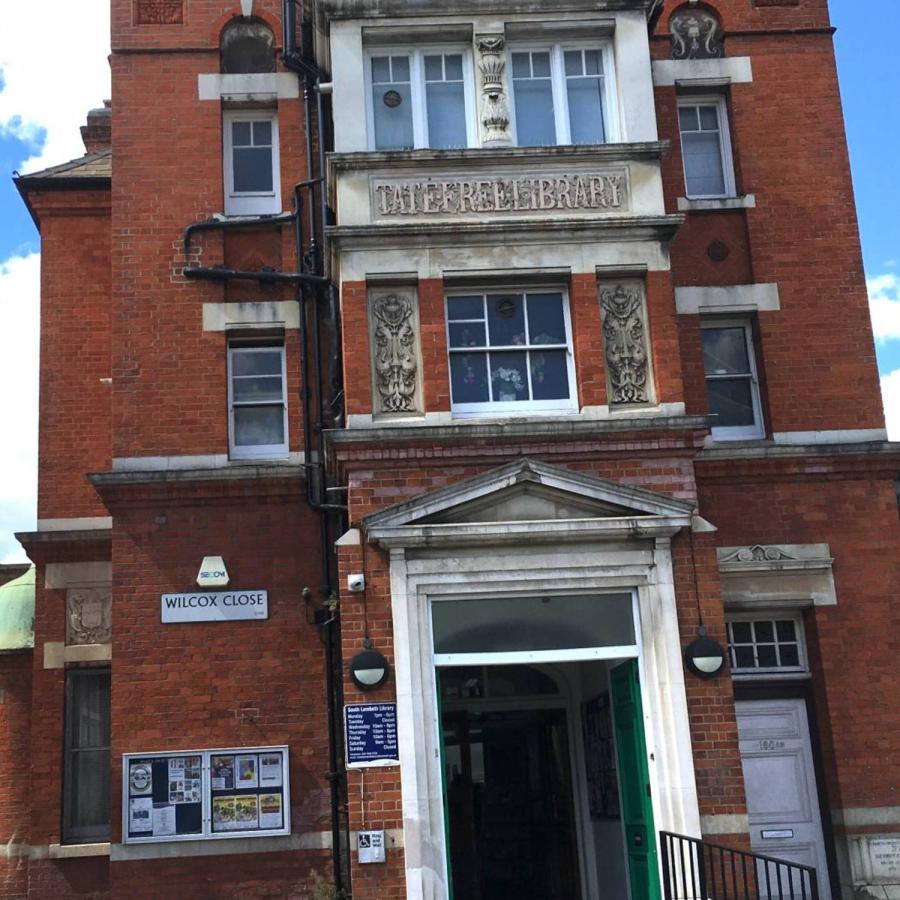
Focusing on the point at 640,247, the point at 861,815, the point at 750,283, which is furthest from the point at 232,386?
the point at 861,815

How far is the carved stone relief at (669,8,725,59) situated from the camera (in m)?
16.7

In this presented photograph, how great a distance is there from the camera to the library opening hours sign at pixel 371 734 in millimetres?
12133

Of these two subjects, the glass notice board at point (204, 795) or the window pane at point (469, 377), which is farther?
the glass notice board at point (204, 795)

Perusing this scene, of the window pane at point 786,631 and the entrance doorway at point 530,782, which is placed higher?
the window pane at point 786,631

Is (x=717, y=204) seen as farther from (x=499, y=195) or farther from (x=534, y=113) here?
(x=499, y=195)

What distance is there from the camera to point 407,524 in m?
12.5

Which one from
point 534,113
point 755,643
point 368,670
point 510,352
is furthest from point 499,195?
point 755,643

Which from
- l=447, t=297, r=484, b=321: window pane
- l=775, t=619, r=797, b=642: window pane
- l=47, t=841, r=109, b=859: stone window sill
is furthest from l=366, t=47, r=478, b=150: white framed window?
l=47, t=841, r=109, b=859: stone window sill

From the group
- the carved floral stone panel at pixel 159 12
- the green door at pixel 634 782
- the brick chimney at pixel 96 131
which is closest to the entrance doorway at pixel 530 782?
the green door at pixel 634 782

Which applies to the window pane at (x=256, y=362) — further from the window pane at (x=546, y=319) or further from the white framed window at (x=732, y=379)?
the white framed window at (x=732, y=379)

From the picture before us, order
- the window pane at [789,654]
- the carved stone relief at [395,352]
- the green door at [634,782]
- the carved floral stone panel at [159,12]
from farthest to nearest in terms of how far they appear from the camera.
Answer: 1. the carved floral stone panel at [159,12]
2. the window pane at [789,654]
3. the carved stone relief at [395,352]
4. the green door at [634,782]

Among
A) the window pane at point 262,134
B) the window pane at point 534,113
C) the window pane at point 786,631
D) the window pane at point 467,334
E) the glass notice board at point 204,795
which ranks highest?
the window pane at point 262,134

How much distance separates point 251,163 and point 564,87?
13.8ft

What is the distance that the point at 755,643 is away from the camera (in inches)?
595
